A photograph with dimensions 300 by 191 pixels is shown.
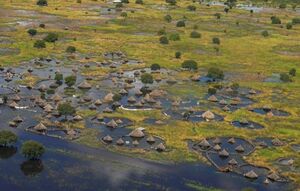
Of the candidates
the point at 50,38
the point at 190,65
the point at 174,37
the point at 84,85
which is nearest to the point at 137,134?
the point at 84,85

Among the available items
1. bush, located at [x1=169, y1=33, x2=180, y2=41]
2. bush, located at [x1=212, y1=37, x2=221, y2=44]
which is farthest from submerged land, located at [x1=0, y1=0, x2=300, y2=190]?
bush, located at [x1=212, y1=37, x2=221, y2=44]

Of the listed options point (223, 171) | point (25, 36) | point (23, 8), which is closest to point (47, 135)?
point (223, 171)

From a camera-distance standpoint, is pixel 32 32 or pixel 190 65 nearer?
pixel 190 65

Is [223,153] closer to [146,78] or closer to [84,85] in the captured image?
[146,78]

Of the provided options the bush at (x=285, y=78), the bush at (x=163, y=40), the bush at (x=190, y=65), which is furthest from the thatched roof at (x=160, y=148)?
the bush at (x=163, y=40)

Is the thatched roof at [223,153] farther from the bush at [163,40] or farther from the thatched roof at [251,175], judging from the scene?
the bush at [163,40]
